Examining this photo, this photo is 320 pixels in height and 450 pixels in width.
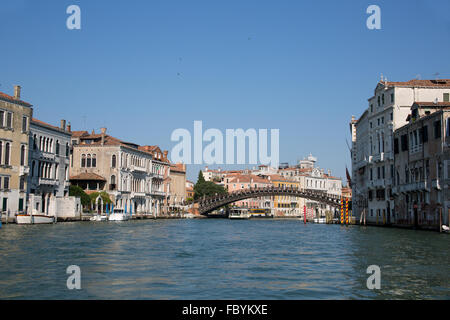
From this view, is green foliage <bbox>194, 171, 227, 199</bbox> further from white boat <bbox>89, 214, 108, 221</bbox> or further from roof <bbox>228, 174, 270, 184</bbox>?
white boat <bbox>89, 214, 108, 221</bbox>

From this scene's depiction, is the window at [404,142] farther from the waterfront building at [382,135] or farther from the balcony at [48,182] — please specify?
the balcony at [48,182]

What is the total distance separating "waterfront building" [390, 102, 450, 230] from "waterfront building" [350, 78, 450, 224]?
0.93 metres

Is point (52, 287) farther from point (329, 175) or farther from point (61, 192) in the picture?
point (329, 175)

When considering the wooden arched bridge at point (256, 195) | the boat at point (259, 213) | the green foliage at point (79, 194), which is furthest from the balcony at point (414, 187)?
the boat at point (259, 213)

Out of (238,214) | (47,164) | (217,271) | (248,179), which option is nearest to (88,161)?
(47,164)

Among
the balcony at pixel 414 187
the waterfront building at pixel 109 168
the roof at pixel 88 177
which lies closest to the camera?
the balcony at pixel 414 187

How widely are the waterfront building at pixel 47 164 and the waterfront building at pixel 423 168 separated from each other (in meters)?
22.2

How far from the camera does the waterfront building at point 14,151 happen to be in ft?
98.9

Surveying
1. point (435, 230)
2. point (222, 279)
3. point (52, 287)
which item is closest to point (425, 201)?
point (435, 230)

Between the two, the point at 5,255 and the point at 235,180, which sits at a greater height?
the point at 235,180

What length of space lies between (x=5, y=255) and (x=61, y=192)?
1029 inches

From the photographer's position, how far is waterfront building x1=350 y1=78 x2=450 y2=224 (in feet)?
109

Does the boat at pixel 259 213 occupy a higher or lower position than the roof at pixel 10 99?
lower
